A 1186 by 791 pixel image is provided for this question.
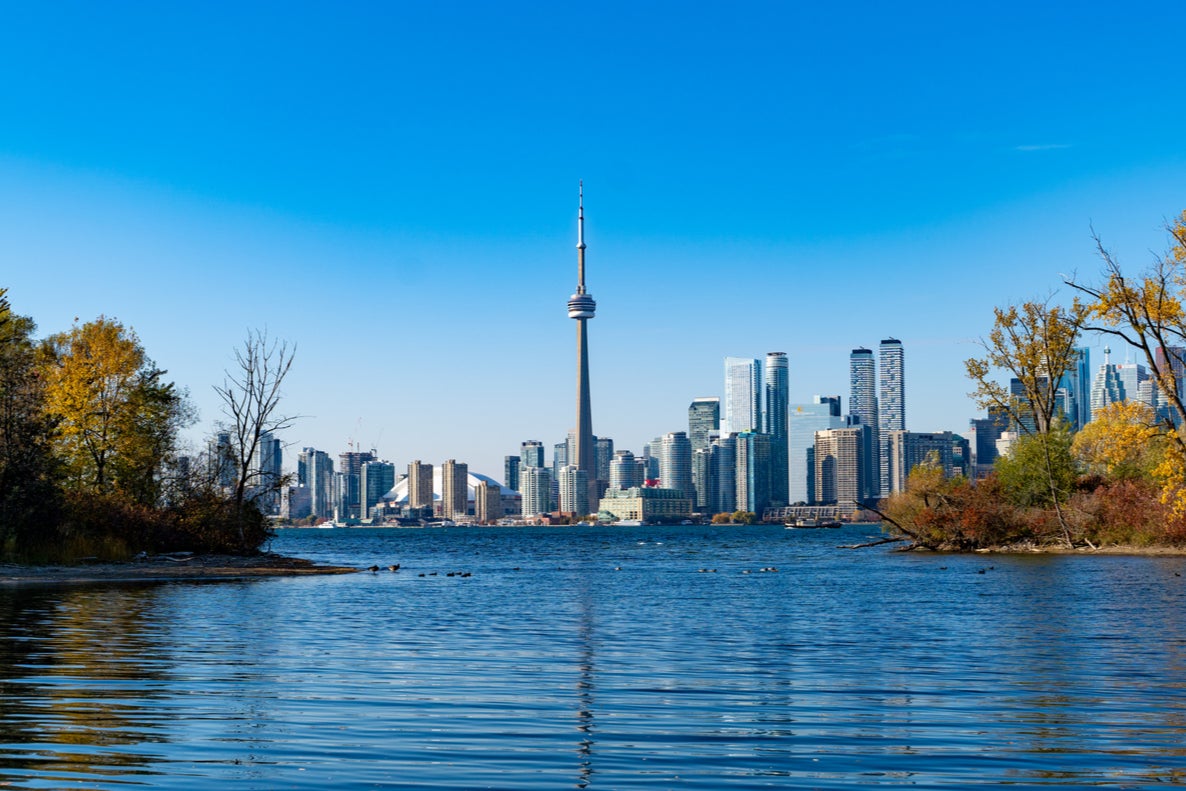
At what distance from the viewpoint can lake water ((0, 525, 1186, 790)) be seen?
11.7 metres

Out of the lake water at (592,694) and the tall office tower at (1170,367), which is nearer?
the lake water at (592,694)

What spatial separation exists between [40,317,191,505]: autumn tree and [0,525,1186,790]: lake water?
25.0 meters

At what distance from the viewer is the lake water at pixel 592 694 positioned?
1173 cm

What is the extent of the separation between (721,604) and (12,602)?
23.0 metres

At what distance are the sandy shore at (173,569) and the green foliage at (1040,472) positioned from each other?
4751 cm

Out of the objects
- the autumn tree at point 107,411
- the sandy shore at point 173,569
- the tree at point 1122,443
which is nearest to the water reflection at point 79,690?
the sandy shore at point 173,569

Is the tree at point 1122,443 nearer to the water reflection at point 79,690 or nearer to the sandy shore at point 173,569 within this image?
the sandy shore at point 173,569

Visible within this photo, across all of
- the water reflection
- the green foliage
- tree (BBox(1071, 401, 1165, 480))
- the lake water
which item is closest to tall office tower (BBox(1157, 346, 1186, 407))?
tree (BBox(1071, 401, 1165, 480))

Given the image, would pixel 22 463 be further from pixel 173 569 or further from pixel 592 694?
pixel 592 694

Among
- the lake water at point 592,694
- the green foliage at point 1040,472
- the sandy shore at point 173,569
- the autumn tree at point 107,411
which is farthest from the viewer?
the green foliage at point 1040,472

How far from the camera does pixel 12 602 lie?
3603 cm

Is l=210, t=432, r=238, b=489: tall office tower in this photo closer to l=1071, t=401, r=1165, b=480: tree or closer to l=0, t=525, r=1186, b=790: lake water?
A: l=0, t=525, r=1186, b=790: lake water

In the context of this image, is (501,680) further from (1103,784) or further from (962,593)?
(962,593)

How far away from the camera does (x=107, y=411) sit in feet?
210
